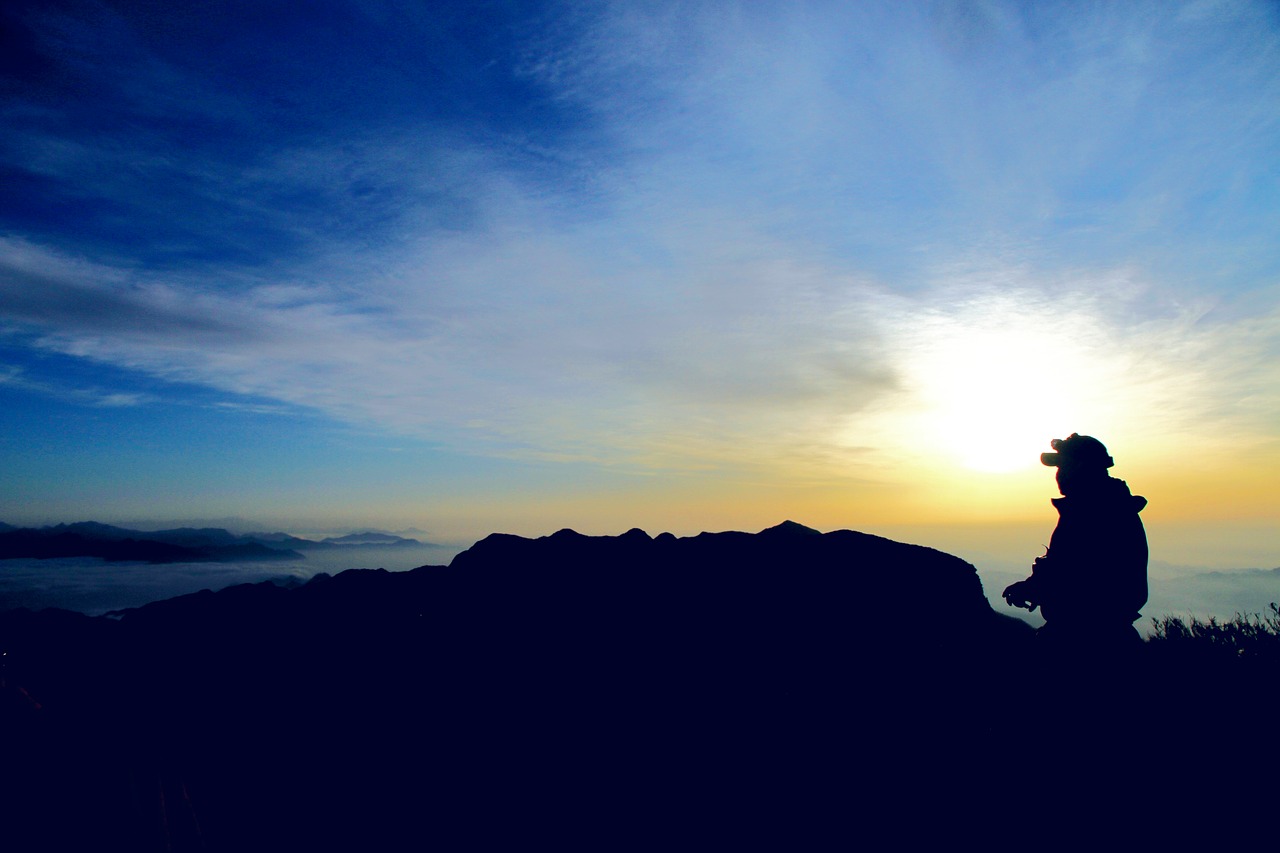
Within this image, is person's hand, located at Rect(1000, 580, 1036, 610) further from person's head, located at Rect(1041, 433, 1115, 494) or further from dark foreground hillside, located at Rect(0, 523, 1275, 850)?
person's head, located at Rect(1041, 433, 1115, 494)

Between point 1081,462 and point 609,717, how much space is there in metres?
8.76

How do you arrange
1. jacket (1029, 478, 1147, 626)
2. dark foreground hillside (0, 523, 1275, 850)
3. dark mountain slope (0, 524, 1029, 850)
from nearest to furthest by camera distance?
dark foreground hillside (0, 523, 1275, 850), jacket (1029, 478, 1147, 626), dark mountain slope (0, 524, 1029, 850)

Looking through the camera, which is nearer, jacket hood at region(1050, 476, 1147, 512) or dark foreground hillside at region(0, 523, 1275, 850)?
dark foreground hillside at region(0, 523, 1275, 850)

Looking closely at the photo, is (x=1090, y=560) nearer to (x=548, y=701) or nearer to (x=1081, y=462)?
(x=1081, y=462)

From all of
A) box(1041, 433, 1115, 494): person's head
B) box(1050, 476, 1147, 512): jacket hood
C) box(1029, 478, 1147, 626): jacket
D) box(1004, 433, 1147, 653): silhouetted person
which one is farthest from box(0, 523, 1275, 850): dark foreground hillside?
box(1041, 433, 1115, 494): person's head

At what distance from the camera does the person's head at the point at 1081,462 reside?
7.96m

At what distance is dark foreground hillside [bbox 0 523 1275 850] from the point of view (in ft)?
22.9

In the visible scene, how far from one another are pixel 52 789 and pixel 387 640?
12.8 meters

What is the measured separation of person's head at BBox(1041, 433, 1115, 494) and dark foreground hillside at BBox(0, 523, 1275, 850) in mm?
2391

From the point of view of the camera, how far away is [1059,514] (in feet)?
26.9

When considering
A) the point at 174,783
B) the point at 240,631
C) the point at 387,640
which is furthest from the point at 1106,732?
the point at 240,631

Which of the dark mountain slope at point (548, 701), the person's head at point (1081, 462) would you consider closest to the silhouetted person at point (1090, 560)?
the person's head at point (1081, 462)

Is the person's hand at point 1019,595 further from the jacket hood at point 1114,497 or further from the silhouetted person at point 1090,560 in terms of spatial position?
the jacket hood at point 1114,497

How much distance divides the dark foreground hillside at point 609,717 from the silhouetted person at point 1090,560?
1.69 feet
